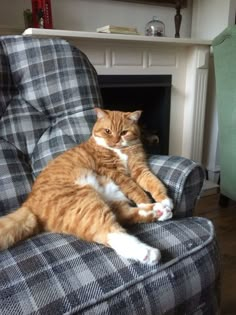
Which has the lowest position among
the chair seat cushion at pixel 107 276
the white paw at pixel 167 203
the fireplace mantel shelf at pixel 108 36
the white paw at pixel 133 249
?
the chair seat cushion at pixel 107 276

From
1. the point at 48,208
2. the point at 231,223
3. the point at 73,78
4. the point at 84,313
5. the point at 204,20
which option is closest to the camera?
the point at 84,313

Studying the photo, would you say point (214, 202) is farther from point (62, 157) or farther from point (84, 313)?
point (84, 313)

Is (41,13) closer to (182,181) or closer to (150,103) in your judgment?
(150,103)

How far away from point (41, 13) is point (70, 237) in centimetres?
141

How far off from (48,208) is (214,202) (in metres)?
1.53

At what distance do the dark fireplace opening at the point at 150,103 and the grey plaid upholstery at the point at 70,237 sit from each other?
3.04 ft

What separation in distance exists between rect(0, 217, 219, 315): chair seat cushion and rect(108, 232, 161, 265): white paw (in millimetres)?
15

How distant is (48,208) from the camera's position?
89 cm

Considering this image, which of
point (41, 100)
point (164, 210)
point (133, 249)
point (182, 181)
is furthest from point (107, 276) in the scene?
point (41, 100)

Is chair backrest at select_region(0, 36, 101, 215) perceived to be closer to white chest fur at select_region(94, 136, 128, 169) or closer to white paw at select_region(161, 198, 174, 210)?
white chest fur at select_region(94, 136, 128, 169)

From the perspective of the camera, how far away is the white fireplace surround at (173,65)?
1.85 m

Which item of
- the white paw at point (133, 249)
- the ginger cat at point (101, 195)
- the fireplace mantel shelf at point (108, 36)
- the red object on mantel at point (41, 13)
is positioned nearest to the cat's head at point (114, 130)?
the ginger cat at point (101, 195)

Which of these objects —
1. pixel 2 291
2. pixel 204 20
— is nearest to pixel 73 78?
pixel 2 291

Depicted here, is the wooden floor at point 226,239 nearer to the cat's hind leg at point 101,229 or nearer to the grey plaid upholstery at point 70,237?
the grey plaid upholstery at point 70,237
